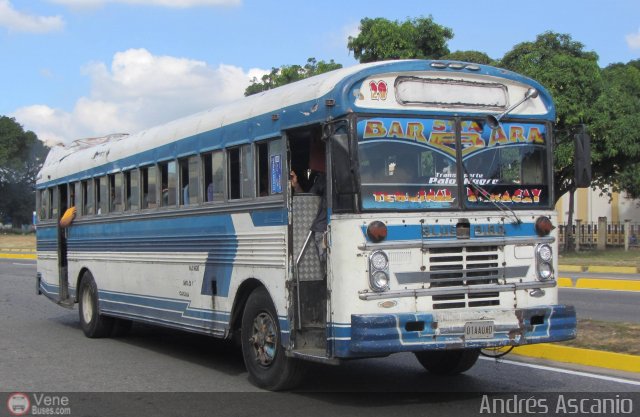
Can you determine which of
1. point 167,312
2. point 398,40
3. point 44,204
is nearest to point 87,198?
point 44,204

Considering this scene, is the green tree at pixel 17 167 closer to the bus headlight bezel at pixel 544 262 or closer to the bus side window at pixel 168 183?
the bus side window at pixel 168 183

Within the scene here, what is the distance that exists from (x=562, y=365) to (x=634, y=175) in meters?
31.0

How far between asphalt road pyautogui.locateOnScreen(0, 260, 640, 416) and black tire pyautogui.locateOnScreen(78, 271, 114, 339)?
0.69 metres

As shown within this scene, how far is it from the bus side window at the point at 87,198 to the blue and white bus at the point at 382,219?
4.28 metres

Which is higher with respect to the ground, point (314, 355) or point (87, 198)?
point (87, 198)

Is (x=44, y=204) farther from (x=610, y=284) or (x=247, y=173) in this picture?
(x=610, y=284)

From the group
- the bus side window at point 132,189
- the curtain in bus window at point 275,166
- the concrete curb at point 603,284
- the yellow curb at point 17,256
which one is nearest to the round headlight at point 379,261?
the curtain in bus window at point 275,166

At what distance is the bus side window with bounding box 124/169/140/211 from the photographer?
1138 centimetres

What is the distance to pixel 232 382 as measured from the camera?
866cm

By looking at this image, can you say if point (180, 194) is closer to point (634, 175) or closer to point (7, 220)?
point (634, 175)

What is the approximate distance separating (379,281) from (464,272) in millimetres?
812

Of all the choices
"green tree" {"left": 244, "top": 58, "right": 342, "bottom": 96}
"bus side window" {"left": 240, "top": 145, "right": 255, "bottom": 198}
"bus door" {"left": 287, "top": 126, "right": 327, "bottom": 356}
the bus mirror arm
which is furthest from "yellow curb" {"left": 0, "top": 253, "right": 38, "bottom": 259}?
the bus mirror arm

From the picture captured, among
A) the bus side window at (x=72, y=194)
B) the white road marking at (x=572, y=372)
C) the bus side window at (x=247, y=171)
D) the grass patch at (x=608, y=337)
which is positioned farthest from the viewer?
the bus side window at (x=72, y=194)

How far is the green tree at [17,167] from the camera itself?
81938mm
